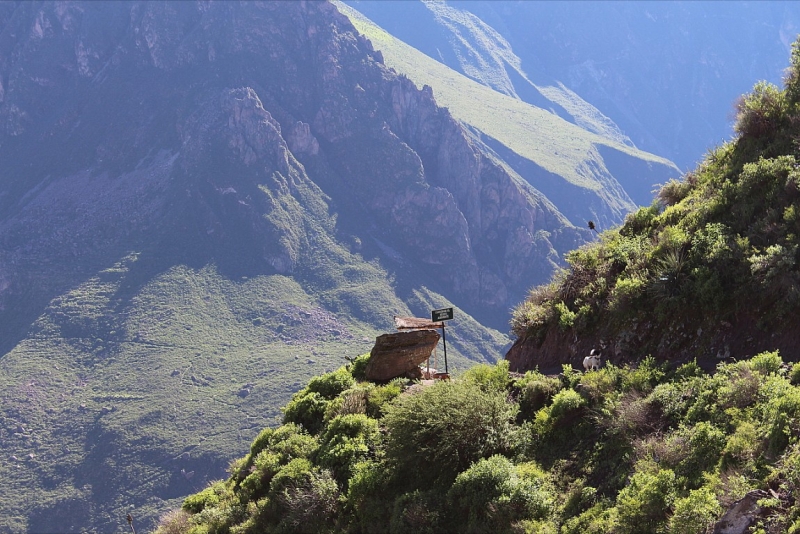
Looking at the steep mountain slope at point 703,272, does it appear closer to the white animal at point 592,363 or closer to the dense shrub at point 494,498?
the white animal at point 592,363

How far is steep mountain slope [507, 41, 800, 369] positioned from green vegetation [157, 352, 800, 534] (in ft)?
4.03

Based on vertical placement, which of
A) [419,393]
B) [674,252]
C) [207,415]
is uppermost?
[674,252]

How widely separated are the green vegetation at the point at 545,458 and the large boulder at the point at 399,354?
67.3 inches

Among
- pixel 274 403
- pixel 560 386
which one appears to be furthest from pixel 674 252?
pixel 274 403

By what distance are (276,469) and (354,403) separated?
2.62 m

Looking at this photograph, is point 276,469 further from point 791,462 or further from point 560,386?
point 791,462

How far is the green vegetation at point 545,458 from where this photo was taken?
451 inches

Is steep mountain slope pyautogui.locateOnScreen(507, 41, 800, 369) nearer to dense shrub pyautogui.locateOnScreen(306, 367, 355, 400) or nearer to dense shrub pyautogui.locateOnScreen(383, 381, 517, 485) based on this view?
dense shrub pyautogui.locateOnScreen(383, 381, 517, 485)

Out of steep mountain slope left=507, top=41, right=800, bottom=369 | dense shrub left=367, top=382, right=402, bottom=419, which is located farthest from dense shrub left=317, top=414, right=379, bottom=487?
steep mountain slope left=507, top=41, right=800, bottom=369

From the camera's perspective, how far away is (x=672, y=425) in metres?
13.6

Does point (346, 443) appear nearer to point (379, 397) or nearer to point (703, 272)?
point (379, 397)

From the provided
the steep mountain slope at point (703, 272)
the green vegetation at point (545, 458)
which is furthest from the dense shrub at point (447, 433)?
the steep mountain slope at point (703, 272)

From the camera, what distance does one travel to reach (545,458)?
15.4 m

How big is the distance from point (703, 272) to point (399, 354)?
940cm
